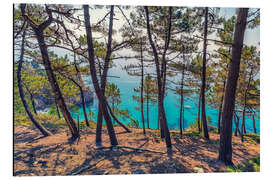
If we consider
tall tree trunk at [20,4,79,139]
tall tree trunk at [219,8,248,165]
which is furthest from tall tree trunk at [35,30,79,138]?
tall tree trunk at [219,8,248,165]

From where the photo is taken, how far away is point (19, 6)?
2.08 m

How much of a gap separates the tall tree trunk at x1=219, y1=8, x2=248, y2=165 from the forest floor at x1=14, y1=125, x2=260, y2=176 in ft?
1.28

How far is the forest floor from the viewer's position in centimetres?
200

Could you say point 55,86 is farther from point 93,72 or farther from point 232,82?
point 232,82

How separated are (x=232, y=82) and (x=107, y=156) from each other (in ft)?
7.73

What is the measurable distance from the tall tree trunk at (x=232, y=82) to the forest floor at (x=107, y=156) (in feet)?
1.28

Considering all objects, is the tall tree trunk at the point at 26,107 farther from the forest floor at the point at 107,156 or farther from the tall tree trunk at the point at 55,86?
the tall tree trunk at the point at 55,86

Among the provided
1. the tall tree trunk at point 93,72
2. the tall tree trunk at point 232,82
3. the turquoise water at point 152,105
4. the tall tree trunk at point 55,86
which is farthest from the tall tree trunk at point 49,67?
the tall tree trunk at point 232,82

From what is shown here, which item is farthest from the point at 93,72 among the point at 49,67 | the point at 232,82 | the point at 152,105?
the point at 232,82

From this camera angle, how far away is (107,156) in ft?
7.25

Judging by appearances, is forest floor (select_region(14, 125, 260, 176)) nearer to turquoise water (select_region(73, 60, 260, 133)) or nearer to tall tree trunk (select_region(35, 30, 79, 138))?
tall tree trunk (select_region(35, 30, 79, 138))
